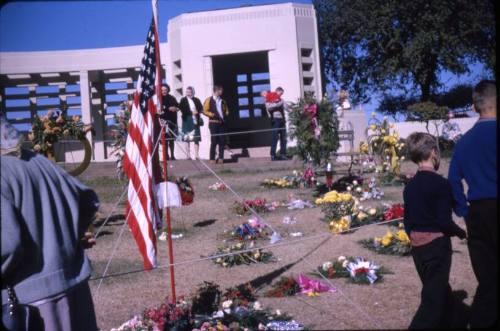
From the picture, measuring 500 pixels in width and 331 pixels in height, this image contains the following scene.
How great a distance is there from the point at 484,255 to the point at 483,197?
15.2 inches

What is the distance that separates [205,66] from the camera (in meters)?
17.8

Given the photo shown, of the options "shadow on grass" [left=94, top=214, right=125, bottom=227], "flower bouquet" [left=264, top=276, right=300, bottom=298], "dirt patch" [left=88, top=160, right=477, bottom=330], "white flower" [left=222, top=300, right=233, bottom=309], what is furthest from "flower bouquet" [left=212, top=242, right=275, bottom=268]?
"shadow on grass" [left=94, top=214, right=125, bottom=227]

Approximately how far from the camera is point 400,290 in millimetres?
5750

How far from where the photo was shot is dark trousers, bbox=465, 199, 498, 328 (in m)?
3.60

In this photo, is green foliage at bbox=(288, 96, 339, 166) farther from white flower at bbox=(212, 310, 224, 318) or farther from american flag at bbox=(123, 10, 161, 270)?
white flower at bbox=(212, 310, 224, 318)

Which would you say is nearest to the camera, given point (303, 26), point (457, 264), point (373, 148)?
point (457, 264)

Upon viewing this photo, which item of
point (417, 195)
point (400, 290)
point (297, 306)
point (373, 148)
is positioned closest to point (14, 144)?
point (417, 195)

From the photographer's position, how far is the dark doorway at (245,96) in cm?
2059

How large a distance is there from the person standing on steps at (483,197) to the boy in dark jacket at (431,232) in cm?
17

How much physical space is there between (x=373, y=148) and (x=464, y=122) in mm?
7152

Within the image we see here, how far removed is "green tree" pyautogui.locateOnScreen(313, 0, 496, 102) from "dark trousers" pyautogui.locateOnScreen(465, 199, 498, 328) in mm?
9681

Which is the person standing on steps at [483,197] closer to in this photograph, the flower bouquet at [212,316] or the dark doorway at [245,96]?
the flower bouquet at [212,316]

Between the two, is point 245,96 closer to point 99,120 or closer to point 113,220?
point 99,120

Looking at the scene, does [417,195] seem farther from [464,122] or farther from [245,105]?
[245,105]
